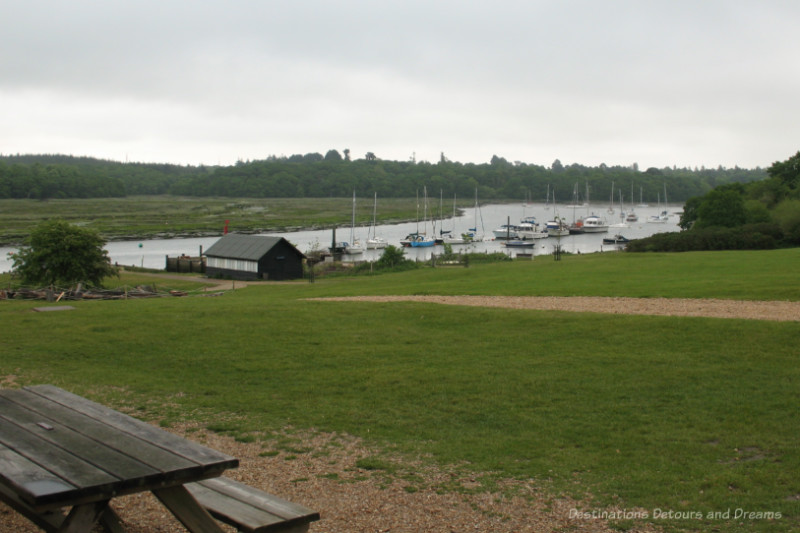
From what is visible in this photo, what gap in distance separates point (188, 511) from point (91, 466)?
804 mm

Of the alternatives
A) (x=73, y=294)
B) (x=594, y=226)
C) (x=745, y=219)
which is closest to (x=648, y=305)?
(x=73, y=294)

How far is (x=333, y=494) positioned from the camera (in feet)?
25.3

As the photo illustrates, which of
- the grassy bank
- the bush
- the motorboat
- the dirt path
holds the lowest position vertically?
the dirt path

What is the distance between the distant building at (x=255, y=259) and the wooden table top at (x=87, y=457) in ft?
142

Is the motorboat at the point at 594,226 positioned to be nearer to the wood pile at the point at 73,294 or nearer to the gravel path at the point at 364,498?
the wood pile at the point at 73,294

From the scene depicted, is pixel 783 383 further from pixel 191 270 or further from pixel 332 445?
pixel 191 270

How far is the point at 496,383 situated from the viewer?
496 inches

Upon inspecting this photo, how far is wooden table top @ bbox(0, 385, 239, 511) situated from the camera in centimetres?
480

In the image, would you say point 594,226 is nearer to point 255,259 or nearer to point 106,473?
point 255,259

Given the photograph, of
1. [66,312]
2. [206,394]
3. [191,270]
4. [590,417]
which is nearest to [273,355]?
[206,394]

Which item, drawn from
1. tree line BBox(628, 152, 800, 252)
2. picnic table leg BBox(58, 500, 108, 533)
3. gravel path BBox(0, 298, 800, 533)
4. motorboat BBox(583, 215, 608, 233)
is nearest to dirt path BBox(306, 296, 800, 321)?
gravel path BBox(0, 298, 800, 533)

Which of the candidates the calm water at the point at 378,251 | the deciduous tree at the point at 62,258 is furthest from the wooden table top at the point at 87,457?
the calm water at the point at 378,251

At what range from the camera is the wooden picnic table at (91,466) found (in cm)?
483

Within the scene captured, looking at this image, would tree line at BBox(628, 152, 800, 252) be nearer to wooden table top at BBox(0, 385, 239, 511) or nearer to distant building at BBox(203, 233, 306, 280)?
distant building at BBox(203, 233, 306, 280)
